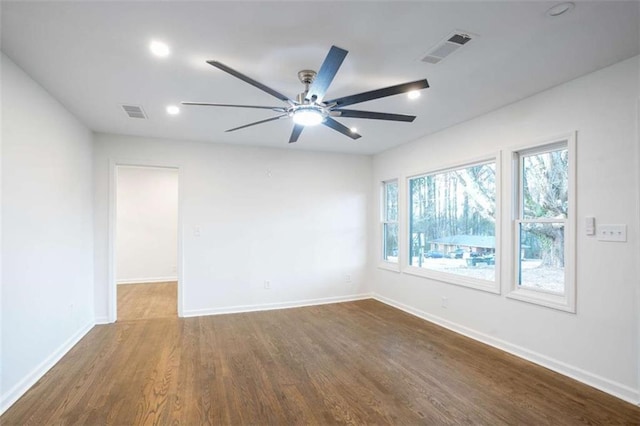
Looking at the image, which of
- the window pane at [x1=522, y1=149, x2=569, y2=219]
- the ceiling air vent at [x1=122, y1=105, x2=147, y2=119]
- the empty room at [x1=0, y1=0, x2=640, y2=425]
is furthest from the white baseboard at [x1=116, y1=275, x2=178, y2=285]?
the window pane at [x1=522, y1=149, x2=569, y2=219]

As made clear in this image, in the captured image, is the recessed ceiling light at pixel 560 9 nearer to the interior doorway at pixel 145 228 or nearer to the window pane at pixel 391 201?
the window pane at pixel 391 201

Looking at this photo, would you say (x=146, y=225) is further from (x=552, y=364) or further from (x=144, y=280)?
(x=552, y=364)

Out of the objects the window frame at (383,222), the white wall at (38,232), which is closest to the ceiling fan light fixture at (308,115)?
the white wall at (38,232)

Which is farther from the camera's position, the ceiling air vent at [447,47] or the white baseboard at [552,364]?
the white baseboard at [552,364]

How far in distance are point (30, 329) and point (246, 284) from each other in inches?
106

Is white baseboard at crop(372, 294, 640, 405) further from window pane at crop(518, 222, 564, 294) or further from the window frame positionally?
the window frame

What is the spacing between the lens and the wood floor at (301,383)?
2342 millimetres

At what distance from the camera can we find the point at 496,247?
3654 millimetres

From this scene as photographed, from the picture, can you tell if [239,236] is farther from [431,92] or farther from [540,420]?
[540,420]

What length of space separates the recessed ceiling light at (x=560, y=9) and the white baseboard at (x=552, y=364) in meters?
2.73

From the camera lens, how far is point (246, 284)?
5.15 metres

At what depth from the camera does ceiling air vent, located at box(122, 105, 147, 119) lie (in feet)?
11.5

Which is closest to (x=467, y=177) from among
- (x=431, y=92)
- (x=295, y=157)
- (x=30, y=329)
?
(x=431, y=92)

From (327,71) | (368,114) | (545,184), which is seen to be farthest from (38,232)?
(545,184)
